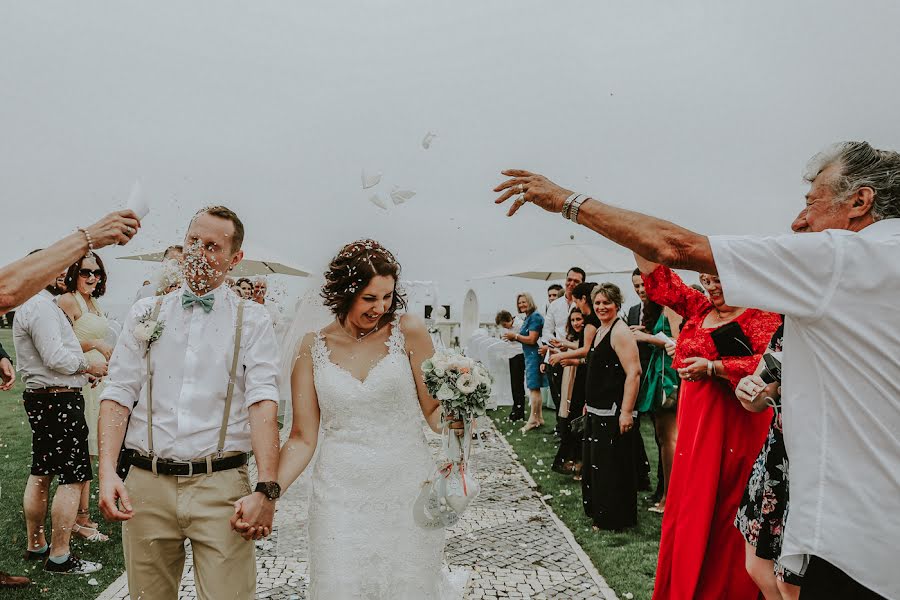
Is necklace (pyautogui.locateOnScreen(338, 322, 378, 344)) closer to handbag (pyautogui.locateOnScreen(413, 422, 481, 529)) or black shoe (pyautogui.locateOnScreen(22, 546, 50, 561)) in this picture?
handbag (pyautogui.locateOnScreen(413, 422, 481, 529))

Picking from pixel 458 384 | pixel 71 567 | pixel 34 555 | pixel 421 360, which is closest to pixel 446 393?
pixel 458 384

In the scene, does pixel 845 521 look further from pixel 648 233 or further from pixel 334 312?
pixel 334 312

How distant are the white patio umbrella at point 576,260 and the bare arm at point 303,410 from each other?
8.83 metres

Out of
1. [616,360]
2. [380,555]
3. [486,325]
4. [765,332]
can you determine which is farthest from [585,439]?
[486,325]

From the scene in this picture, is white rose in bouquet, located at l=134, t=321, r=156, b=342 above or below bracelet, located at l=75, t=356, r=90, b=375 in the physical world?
above

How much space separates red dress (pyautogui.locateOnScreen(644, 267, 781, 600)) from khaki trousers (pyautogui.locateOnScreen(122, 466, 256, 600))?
2633 mm

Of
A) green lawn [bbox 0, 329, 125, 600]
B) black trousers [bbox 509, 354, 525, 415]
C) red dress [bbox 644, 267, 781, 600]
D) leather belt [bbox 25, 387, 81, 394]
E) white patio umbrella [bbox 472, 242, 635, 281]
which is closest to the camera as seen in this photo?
red dress [bbox 644, 267, 781, 600]

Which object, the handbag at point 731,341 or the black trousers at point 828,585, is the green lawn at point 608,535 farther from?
the black trousers at point 828,585

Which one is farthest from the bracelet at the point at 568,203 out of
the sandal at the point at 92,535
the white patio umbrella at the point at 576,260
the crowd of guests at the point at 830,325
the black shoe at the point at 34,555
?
the white patio umbrella at the point at 576,260

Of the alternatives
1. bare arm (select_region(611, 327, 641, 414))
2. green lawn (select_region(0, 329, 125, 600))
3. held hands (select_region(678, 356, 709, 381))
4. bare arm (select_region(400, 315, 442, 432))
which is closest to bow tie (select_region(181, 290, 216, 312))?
bare arm (select_region(400, 315, 442, 432))

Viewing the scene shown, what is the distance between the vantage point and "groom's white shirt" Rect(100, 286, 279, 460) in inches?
112

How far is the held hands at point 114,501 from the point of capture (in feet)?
8.69

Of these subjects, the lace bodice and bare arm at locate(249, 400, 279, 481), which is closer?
bare arm at locate(249, 400, 279, 481)

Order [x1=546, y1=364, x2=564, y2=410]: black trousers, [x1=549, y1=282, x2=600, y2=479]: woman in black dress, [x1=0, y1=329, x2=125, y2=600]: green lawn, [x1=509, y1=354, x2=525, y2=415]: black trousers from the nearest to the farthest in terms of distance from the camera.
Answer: [x1=0, y1=329, x2=125, y2=600]: green lawn
[x1=549, y1=282, x2=600, y2=479]: woman in black dress
[x1=546, y1=364, x2=564, y2=410]: black trousers
[x1=509, y1=354, x2=525, y2=415]: black trousers
